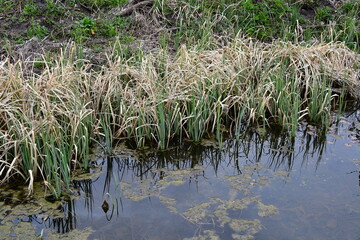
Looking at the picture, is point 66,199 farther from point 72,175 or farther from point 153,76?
point 153,76

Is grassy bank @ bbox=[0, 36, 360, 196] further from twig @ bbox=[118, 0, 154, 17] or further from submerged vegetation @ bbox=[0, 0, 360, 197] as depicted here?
twig @ bbox=[118, 0, 154, 17]

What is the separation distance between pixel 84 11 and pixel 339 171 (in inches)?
161

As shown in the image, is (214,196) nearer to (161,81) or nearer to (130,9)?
(161,81)

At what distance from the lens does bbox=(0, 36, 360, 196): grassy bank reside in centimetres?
390

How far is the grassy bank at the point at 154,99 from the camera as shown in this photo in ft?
12.8

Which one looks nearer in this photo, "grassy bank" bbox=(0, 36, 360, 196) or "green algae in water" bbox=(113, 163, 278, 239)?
"green algae in water" bbox=(113, 163, 278, 239)

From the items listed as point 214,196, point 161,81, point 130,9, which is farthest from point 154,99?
point 130,9

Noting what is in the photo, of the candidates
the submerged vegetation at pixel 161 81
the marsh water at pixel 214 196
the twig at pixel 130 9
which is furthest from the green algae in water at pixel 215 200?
the twig at pixel 130 9

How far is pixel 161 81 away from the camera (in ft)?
15.9

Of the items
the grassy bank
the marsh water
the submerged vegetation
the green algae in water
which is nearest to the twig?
the submerged vegetation

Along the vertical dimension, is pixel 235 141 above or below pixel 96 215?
above

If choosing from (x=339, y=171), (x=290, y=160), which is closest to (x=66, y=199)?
(x=290, y=160)

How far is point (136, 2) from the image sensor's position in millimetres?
6754

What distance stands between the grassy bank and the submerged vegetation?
0.05ft
